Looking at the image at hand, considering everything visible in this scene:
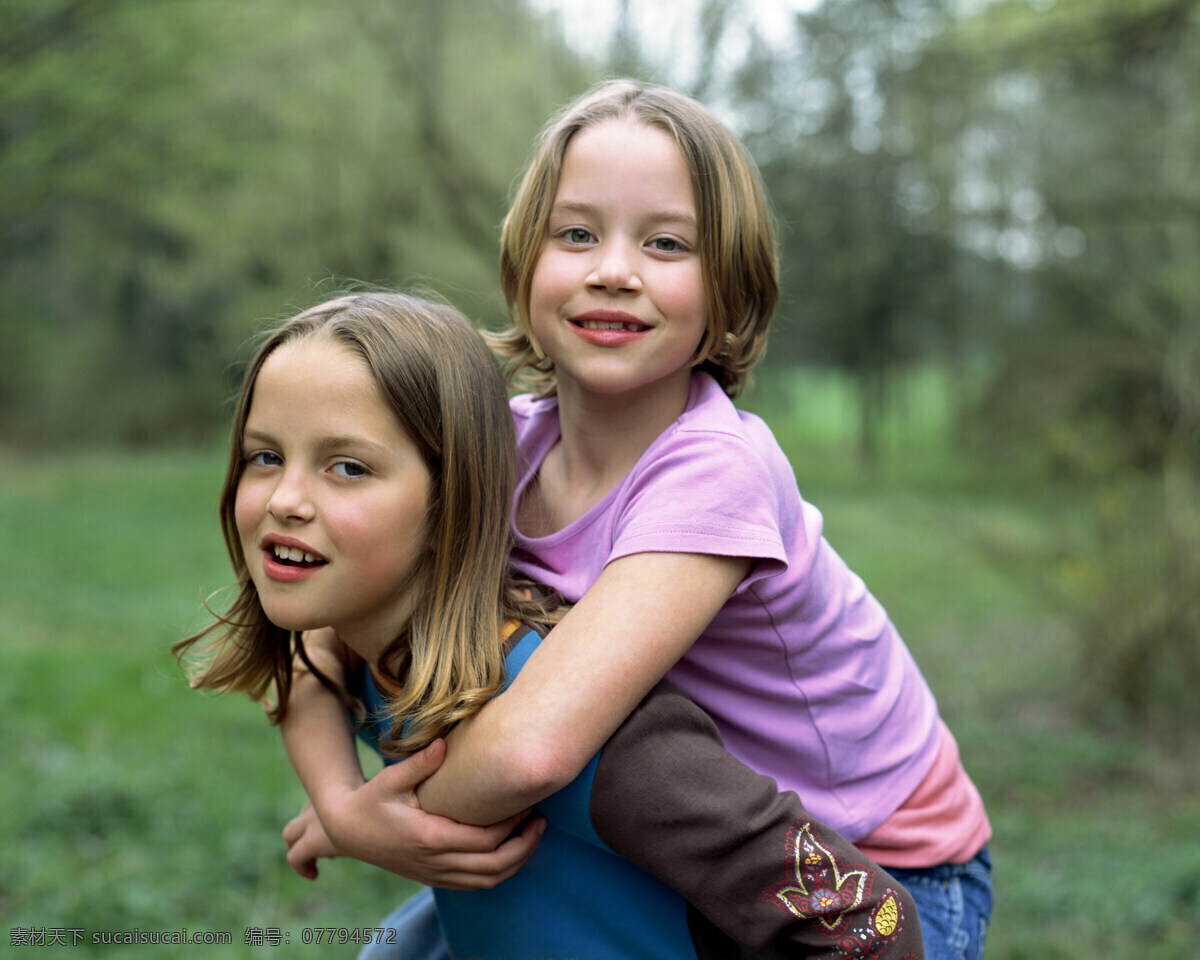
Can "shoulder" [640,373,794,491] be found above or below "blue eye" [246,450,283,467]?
above

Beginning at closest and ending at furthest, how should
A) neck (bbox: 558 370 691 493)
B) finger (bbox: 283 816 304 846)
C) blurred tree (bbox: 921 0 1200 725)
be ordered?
1. neck (bbox: 558 370 691 493)
2. finger (bbox: 283 816 304 846)
3. blurred tree (bbox: 921 0 1200 725)

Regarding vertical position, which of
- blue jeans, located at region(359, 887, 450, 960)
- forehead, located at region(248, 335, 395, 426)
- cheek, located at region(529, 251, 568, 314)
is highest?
cheek, located at region(529, 251, 568, 314)

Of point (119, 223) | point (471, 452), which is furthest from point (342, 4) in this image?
point (471, 452)

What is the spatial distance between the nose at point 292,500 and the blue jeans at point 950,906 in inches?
42.1

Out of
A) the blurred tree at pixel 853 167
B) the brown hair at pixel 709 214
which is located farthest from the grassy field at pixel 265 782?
the blurred tree at pixel 853 167

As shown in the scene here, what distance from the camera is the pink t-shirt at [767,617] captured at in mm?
1574

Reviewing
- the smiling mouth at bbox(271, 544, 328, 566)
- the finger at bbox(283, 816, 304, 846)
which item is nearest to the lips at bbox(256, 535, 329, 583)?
the smiling mouth at bbox(271, 544, 328, 566)

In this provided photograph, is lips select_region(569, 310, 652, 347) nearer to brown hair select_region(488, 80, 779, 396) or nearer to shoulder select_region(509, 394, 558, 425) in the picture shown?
brown hair select_region(488, 80, 779, 396)

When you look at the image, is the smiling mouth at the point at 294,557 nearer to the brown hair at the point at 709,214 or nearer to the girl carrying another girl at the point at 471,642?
the girl carrying another girl at the point at 471,642

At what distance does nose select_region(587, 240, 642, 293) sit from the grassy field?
153cm

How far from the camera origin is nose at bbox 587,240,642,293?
167cm

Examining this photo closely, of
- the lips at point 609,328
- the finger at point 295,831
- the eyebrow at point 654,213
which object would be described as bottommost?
the finger at point 295,831

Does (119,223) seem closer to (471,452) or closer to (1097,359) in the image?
(1097,359)

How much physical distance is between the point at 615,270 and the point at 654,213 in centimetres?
12
